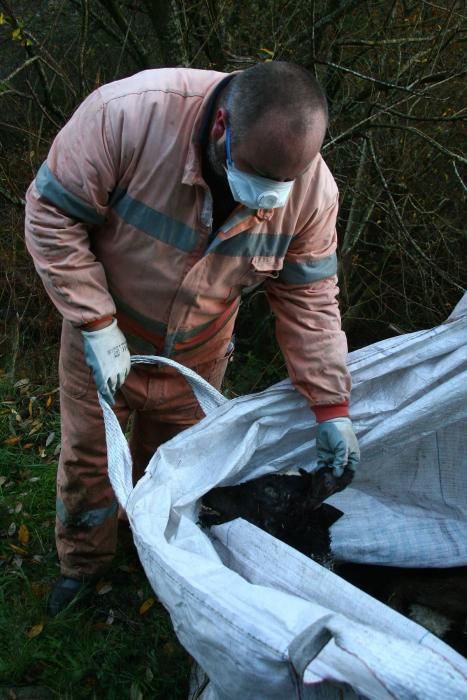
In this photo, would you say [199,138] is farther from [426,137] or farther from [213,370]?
[426,137]

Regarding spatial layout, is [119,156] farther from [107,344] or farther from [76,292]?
[107,344]

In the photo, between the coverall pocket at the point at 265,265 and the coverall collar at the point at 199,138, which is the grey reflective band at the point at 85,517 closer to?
the coverall pocket at the point at 265,265

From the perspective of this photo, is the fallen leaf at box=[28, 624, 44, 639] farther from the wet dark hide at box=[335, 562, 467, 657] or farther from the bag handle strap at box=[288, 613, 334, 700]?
the bag handle strap at box=[288, 613, 334, 700]

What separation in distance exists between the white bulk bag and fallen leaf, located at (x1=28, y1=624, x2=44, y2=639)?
0.71 meters

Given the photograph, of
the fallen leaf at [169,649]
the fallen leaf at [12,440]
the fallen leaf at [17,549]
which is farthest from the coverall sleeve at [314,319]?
the fallen leaf at [12,440]

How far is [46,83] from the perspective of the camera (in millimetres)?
2910

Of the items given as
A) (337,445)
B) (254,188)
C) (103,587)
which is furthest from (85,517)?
(254,188)

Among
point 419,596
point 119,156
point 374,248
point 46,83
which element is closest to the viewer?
point 119,156

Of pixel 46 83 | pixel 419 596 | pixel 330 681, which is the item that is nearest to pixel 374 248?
pixel 46 83

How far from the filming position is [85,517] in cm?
201

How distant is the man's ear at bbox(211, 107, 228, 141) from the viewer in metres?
1.36

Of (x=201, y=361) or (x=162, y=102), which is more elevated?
(x=162, y=102)

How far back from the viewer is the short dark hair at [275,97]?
1.26 m

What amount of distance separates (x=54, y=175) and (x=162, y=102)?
0.29 m
